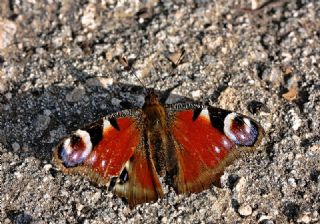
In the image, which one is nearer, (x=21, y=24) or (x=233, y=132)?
(x=233, y=132)

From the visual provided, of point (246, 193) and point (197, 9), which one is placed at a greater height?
point (197, 9)

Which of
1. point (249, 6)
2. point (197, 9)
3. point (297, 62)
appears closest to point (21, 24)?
point (197, 9)

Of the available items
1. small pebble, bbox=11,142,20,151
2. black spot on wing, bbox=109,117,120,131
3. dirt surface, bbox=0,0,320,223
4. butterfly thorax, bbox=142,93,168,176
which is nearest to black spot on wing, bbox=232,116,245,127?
dirt surface, bbox=0,0,320,223

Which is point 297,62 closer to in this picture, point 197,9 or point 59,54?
point 197,9

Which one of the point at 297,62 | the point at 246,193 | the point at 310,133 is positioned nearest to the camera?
the point at 246,193

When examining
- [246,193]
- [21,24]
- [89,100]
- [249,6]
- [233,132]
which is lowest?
[246,193]

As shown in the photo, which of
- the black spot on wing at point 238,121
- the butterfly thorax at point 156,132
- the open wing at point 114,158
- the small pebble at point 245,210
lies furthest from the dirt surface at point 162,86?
the black spot on wing at point 238,121

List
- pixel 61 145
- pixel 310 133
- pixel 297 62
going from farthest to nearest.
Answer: pixel 297 62 → pixel 310 133 → pixel 61 145
